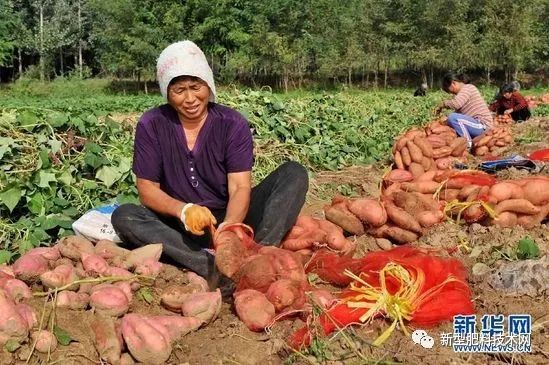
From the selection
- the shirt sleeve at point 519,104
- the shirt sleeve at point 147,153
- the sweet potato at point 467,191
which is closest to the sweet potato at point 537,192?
the sweet potato at point 467,191

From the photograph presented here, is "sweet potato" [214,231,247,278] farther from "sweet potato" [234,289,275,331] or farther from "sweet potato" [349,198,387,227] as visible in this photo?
"sweet potato" [349,198,387,227]

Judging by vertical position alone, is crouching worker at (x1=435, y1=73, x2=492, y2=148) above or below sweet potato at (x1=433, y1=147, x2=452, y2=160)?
above

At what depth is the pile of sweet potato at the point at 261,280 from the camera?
2.51 metres

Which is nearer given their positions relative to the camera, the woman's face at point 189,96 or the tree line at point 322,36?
the woman's face at point 189,96

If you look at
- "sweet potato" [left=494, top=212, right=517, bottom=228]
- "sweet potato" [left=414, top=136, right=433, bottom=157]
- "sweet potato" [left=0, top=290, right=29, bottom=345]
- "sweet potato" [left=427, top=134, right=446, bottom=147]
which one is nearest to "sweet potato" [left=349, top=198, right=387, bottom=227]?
"sweet potato" [left=494, top=212, right=517, bottom=228]

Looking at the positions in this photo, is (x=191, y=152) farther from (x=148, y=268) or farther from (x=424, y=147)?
(x=424, y=147)

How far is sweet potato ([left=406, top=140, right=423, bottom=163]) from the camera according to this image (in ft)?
18.3

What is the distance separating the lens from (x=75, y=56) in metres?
40.2

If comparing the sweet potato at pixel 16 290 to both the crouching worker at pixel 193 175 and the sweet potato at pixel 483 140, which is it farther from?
the sweet potato at pixel 483 140

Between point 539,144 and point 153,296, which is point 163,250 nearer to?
point 153,296

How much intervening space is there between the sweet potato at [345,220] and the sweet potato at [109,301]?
5.82ft

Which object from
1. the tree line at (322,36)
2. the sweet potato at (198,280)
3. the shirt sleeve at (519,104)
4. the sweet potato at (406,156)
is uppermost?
the tree line at (322,36)

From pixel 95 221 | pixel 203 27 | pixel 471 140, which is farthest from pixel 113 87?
pixel 95 221

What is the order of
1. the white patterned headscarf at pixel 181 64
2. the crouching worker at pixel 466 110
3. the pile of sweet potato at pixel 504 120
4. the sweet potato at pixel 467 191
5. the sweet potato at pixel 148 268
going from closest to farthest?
the sweet potato at pixel 148 268 → the white patterned headscarf at pixel 181 64 → the sweet potato at pixel 467 191 → the crouching worker at pixel 466 110 → the pile of sweet potato at pixel 504 120
